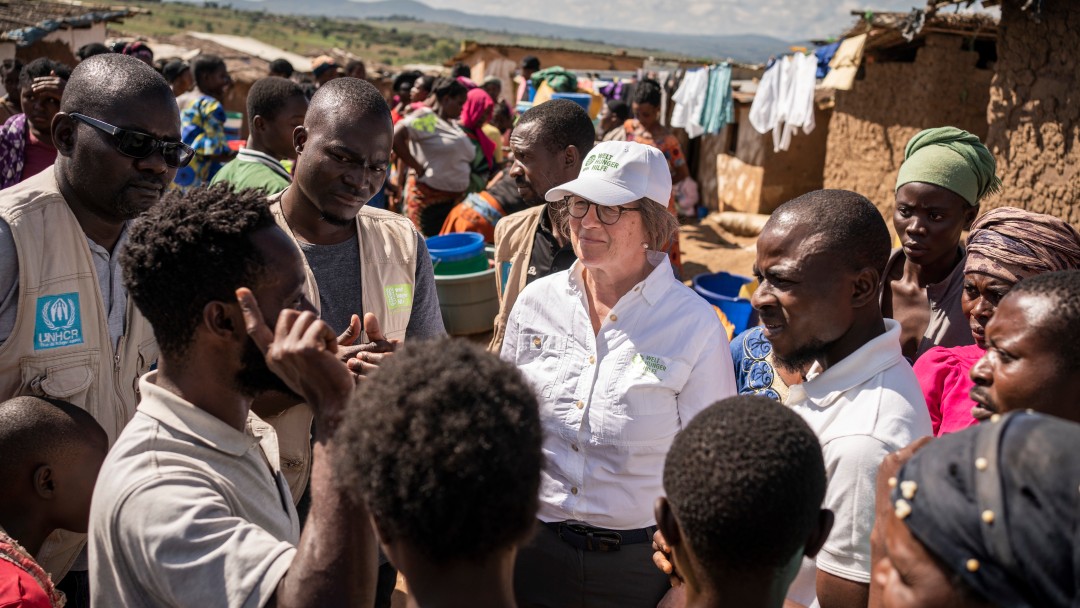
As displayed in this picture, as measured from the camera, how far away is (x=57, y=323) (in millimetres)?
2393

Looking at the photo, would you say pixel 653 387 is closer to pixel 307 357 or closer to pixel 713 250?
pixel 307 357

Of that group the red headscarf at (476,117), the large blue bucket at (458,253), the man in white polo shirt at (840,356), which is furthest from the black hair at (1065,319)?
the red headscarf at (476,117)

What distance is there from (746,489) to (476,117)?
7.62 m

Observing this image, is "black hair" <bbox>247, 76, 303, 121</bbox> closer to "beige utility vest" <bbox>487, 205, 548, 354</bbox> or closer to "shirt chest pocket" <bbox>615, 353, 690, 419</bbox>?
"beige utility vest" <bbox>487, 205, 548, 354</bbox>

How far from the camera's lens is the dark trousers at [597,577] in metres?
2.50

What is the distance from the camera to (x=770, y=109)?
1146 centimetres

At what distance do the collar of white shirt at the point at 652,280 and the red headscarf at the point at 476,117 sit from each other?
5.90m

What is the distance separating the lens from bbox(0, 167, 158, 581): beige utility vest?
233cm

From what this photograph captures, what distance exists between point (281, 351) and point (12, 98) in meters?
7.56

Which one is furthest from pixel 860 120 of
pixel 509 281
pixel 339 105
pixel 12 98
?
pixel 12 98

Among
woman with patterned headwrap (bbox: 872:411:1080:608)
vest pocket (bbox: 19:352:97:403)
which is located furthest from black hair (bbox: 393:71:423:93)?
woman with patterned headwrap (bbox: 872:411:1080:608)

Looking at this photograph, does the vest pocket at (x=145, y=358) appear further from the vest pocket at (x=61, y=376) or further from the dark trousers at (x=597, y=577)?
the dark trousers at (x=597, y=577)

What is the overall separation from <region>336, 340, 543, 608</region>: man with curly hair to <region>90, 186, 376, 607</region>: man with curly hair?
160mm

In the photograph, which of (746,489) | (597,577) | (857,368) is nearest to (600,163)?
(857,368)
